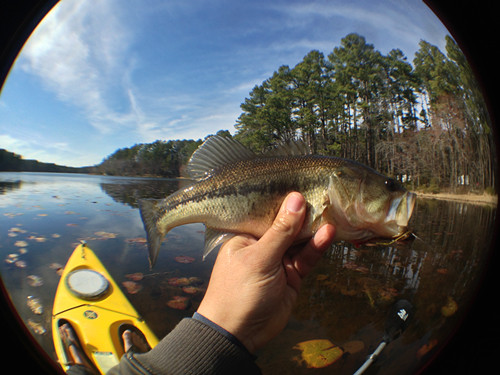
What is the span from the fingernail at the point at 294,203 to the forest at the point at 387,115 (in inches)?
20.5

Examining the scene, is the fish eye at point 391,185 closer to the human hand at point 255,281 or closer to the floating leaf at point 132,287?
the human hand at point 255,281

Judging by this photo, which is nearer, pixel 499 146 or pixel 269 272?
pixel 269 272

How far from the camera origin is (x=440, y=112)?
7.38ft

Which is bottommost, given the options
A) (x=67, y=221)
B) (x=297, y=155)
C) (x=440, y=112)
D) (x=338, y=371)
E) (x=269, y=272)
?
(x=338, y=371)

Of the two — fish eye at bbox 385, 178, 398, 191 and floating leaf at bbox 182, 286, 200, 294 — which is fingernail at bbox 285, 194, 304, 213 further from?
floating leaf at bbox 182, 286, 200, 294

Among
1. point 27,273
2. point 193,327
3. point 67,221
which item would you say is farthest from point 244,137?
point 67,221

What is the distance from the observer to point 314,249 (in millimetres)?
1614

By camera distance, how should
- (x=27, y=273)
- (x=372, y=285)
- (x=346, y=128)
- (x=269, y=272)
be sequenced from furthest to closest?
(x=27, y=273), (x=372, y=285), (x=346, y=128), (x=269, y=272)

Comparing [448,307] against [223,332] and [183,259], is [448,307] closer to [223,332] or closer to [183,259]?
[223,332]

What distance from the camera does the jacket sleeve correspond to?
3.57 feet

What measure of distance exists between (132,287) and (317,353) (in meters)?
3.66

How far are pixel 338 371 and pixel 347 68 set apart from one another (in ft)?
14.5

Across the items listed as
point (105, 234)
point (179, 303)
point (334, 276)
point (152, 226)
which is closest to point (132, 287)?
point (179, 303)

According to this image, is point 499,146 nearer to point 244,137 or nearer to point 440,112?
point 440,112
